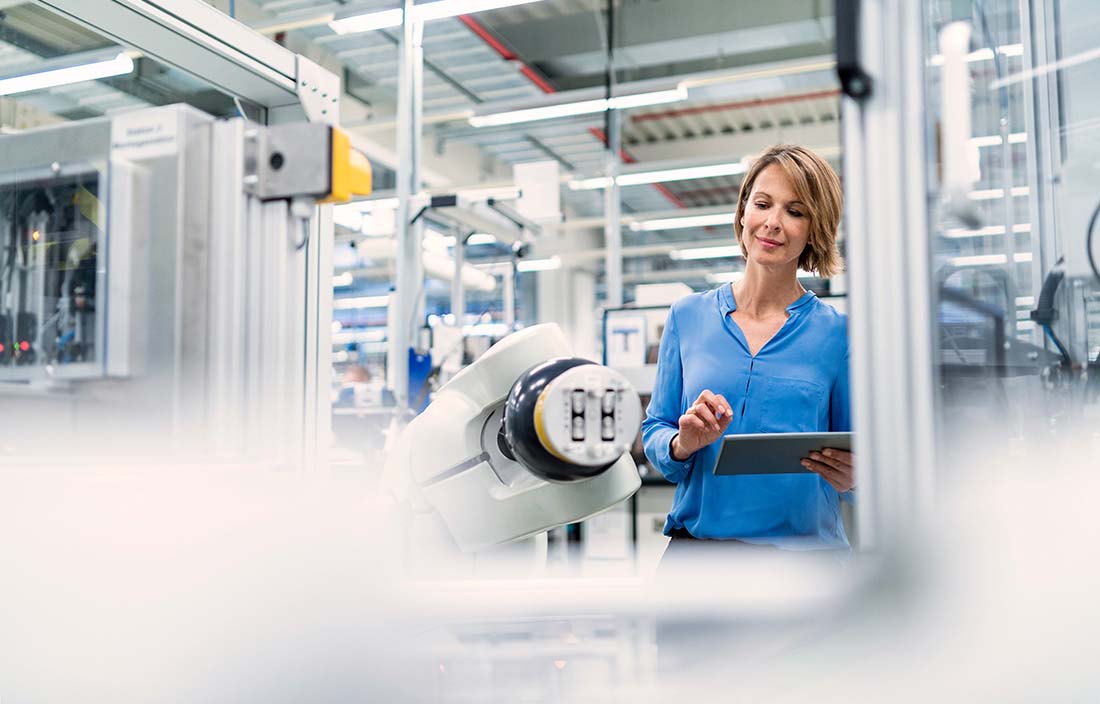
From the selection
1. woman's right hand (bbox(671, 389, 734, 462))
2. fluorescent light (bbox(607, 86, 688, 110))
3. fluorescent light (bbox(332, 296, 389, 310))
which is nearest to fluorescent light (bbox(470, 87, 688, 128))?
fluorescent light (bbox(607, 86, 688, 110))

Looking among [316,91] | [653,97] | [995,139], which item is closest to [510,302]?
[653,97]

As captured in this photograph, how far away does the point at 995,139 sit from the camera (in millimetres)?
1042

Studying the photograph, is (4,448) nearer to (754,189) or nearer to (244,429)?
(244,429)

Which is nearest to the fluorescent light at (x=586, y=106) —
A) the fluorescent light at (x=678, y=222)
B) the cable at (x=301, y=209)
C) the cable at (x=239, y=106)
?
the fluorescent light at (x=678, y=222)

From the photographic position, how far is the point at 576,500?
1008mm

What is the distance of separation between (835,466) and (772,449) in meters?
0.11

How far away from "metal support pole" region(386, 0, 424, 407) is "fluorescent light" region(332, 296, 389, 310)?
274 inches

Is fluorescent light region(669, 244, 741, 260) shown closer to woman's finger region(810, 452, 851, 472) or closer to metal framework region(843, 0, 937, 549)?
woman's finger region(810, 452, 851, 472)

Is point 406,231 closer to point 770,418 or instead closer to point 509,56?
point 770,418

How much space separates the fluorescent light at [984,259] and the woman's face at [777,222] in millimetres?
296

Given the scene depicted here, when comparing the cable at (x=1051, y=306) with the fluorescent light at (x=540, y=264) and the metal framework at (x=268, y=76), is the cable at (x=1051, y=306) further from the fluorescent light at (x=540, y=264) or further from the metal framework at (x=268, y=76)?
the fluorescent light at (x=540, y=264)

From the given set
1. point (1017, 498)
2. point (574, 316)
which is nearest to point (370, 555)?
point (1017, 498)

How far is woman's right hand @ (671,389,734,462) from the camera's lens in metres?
1.20

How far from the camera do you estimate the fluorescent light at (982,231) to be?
721mm
